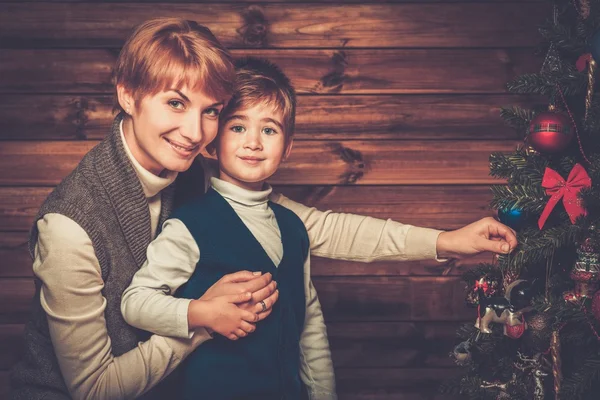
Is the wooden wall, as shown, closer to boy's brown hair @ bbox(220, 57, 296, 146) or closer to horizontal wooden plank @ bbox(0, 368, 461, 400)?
horizontal wooden plank @ bbox(0, 368, 461, 400)

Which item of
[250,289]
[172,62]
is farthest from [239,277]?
[172,62]

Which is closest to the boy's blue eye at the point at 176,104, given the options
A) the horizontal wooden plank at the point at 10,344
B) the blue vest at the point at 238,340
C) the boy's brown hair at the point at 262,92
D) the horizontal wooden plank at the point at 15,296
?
the boy's brown hair at the point at 262,92

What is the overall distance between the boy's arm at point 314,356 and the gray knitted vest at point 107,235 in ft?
1.40

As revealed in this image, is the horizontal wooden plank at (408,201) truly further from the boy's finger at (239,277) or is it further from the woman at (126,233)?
the boy's finger at (239,277)

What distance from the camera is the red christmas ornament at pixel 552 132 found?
147 cm

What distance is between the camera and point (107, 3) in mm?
2195

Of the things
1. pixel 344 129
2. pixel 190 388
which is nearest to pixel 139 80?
pixel 190 388

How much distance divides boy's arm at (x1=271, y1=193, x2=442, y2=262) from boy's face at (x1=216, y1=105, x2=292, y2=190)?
226 mm

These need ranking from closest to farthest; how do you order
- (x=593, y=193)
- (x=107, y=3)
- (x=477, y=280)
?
(x=593, y=193)
(x=477, y=280)
(x=107, y=3)

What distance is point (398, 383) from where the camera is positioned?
8.02 feet

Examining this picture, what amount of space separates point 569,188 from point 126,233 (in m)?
1.00

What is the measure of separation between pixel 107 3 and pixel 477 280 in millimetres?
1449

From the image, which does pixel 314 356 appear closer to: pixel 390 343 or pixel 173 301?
pixel 173 301

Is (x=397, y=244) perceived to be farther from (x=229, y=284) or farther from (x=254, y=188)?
(x=229, y=284)
